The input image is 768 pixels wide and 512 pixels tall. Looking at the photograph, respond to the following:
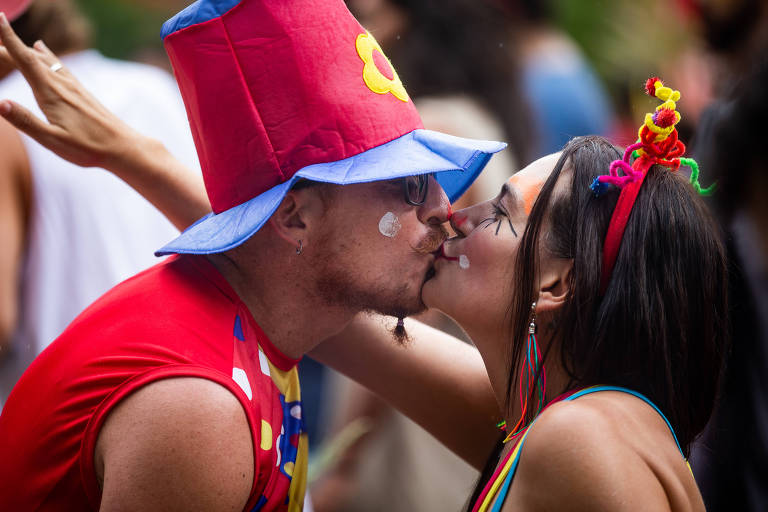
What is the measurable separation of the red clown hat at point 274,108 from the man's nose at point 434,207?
6.2 inches

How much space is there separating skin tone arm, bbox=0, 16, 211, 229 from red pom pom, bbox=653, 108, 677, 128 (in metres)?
1.26

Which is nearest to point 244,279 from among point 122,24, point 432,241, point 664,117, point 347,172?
point 347,172

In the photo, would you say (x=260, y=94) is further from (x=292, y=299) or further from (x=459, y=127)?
(x=459, y=127)

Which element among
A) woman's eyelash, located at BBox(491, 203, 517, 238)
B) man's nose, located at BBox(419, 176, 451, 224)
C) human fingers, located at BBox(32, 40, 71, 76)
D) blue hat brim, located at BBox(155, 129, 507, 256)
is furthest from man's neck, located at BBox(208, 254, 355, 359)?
human fingers, located at BBox(32, 40, 71, 76)

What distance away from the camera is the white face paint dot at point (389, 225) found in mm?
2344

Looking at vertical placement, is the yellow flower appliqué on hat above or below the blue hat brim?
above

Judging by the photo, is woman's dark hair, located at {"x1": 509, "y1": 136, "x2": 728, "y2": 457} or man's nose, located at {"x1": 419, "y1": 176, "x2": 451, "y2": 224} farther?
man's nose, located at {"x1": 419, "y1": 176, "x2": 451, "y2": 224}

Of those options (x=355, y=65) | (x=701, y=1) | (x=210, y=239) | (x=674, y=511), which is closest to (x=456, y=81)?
(x=701, y=1)

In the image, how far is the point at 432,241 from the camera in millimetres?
2398

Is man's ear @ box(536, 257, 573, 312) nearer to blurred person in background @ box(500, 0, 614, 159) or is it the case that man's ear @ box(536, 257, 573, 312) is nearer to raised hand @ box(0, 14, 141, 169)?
raised hand @ box(0, 14, 141, 169)

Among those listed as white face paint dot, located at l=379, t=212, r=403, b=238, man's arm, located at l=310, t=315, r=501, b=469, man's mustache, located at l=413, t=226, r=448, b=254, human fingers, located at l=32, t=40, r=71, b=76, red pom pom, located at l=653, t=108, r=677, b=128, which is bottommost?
man's arm, located at l=310, t=315, r=501, b=469

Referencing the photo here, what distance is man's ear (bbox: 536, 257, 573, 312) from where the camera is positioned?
2.13 metres

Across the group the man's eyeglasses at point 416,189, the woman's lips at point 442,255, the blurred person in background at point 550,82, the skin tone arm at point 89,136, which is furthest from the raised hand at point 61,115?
the blurred person in background at point 550,82

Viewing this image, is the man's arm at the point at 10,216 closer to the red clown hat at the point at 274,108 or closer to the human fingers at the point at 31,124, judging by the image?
the human fingers at the point at 31,124
